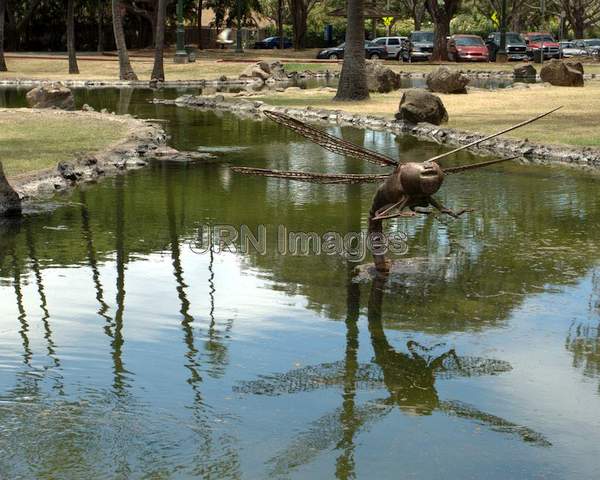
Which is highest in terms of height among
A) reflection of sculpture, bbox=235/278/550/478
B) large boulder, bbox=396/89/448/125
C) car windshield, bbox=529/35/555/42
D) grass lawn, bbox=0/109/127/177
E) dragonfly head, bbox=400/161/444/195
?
car windshield, bbox=529/35/555/42

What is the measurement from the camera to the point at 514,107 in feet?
101

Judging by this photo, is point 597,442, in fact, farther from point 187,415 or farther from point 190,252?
point 190,252

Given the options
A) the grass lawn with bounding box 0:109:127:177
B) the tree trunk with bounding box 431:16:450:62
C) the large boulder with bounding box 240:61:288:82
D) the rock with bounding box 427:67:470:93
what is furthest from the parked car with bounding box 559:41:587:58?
the grass lawn with bounding box 0:109:127:177

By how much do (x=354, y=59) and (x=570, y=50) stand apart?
108 feet

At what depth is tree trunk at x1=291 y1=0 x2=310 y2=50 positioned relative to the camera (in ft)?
230

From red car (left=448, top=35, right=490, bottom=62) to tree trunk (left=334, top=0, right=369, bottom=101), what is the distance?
25.1m

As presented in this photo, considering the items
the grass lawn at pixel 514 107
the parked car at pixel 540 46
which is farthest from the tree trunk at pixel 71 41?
the parked car at pixel 540 46

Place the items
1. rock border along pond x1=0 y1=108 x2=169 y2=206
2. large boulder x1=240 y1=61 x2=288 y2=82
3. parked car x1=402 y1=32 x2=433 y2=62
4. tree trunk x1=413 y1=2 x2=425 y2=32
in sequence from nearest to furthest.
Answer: rock border along pond x1=0 y1=108 x2=169 y2=206
large boulder x1=240 y1=61 x2=288 y2=82
parked car x1=402 y1=32 x2=433 y2=62
tree trunk x1=413 y1=2 x2=425 y2=32

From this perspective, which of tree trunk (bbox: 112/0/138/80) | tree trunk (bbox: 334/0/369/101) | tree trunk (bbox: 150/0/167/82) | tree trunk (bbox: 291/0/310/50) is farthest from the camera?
tree trunk (bbox: 291/0/310/50)

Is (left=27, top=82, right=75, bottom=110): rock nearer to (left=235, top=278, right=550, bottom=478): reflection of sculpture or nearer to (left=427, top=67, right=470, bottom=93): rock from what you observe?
(left=427, top=67, right=470, bottom=93): rock

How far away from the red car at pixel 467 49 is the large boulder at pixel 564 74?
18.0 metres

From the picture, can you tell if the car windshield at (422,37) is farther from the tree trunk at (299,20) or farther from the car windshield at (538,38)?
the tree trunk at (299,20)

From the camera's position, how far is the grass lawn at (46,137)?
19.0 metres

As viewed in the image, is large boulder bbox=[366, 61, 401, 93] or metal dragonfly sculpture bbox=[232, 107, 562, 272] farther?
large boulder bbox=[366, 61, 401, 93]
